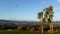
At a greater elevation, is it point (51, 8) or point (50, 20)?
point (51, 8)

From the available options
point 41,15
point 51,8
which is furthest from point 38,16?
point 51,8

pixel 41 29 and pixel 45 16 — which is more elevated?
pixel 45 16

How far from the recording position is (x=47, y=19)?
53.1 meters

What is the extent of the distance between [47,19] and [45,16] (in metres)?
1.07

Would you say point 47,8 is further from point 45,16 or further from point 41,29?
point 41,29

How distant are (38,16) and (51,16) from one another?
3978mm

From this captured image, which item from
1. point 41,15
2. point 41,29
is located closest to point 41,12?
point 41,15

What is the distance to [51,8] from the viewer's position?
52.9 metres

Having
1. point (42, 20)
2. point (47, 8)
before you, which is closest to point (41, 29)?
point (42, 20)

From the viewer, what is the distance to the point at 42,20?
169ft

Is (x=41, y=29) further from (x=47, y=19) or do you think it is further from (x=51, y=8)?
(x=51, y=8)

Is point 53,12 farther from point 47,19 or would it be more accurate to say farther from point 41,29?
point 41,29

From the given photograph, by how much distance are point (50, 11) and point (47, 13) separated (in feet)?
3.38

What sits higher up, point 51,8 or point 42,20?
point 51,8
